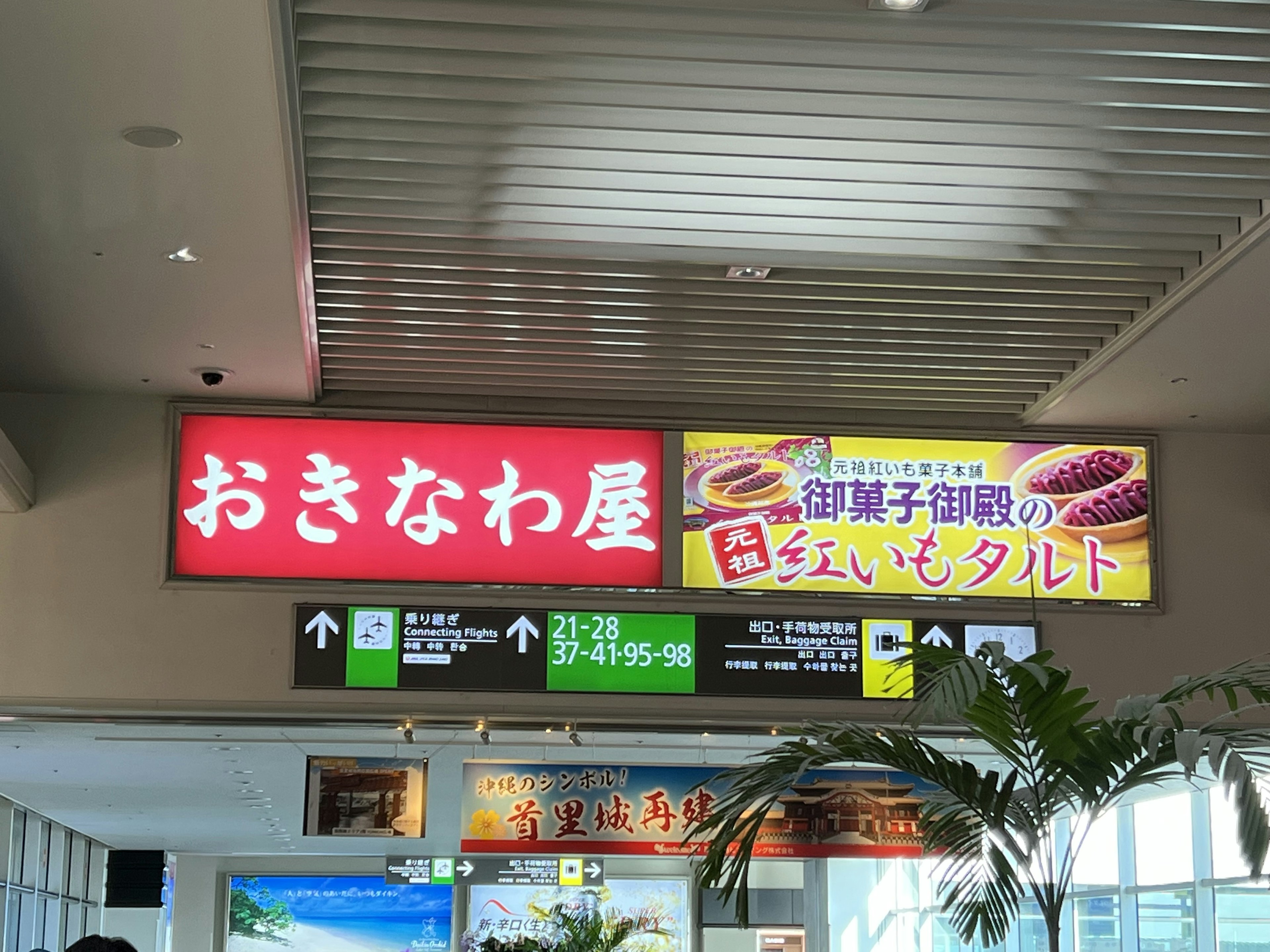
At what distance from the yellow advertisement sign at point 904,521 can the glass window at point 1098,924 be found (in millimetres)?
6739

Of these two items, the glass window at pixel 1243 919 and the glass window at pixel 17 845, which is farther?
the glass window at pixel 17 845

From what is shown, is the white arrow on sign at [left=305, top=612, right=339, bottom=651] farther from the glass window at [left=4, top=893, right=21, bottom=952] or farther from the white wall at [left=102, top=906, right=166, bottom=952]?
the white wall at [left=102, top=906, right=166, bottom=952]

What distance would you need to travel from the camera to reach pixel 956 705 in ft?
11.8

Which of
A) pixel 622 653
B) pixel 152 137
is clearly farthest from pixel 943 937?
pixel 152 137

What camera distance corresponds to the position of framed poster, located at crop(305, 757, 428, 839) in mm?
8219

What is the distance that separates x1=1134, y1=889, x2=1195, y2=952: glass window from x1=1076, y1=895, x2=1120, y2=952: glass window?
1.47ft

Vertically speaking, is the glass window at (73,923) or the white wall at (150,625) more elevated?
the white wall at (150,625)

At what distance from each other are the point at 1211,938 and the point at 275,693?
7708mm

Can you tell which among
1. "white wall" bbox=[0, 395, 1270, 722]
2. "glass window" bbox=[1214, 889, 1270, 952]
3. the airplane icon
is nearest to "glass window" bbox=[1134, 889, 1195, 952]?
"glass window" bbox=[1214, 889, 1270, 952]

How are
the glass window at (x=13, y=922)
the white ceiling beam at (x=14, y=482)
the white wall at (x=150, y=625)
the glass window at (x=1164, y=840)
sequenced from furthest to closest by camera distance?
the glass window at (x=13, y=922)
the glass window at (x=1164, y=840)
the white wall at (x=150, y=625)
the white ceiling beam at (x=14, y=482)

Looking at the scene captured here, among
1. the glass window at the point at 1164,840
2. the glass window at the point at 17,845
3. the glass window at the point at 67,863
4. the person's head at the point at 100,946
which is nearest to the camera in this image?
the person's head at the point at 100,946

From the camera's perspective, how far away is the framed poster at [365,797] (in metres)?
8.22

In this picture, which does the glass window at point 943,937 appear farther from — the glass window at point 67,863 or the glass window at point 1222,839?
the glass window at point 67,863

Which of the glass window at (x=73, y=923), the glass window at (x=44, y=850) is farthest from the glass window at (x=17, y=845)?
the glass window at (x=73, y=923)
